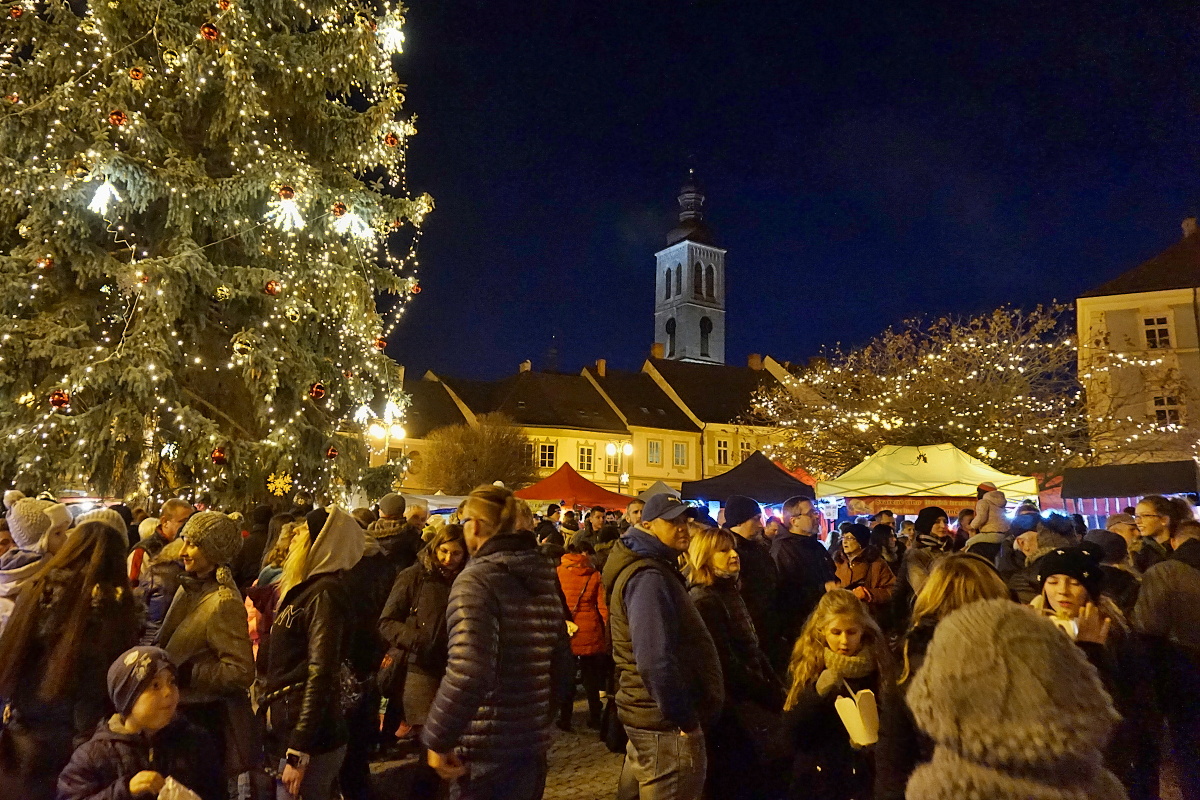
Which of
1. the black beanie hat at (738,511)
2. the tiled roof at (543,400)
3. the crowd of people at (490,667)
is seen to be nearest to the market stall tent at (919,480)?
the black beanie hat at (738,511)

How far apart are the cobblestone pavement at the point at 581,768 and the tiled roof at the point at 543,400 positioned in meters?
38.7

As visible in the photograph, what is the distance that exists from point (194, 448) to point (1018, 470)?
20.6 m

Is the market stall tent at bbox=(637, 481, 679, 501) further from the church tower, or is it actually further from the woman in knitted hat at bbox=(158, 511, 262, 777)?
the church tower

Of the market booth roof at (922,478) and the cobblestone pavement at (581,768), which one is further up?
the market booth roof at (922,478)

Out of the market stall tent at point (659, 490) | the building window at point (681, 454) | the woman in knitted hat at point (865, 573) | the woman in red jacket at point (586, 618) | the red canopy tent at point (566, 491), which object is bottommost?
the woman in red jacket at point (586, 618)

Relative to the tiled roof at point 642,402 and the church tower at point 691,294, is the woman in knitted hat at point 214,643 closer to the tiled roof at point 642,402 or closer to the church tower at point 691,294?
the tiled roof at point 642,402

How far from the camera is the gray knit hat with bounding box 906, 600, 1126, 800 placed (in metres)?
1.65

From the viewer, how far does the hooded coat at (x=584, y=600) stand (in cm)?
748

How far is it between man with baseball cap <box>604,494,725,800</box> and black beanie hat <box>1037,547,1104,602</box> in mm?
1658

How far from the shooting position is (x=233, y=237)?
12.8 meters

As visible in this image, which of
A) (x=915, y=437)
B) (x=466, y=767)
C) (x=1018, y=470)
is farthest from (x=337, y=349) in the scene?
(x=1018, y=470)

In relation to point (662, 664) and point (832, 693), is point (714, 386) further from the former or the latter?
point (662, 664)

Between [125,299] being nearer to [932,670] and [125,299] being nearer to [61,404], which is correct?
[61,404]

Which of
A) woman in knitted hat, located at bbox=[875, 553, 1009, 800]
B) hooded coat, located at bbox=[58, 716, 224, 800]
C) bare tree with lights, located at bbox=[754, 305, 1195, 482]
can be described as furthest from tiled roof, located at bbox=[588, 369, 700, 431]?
hooded coat, located at bbox=[58, 716, 224, 800]
